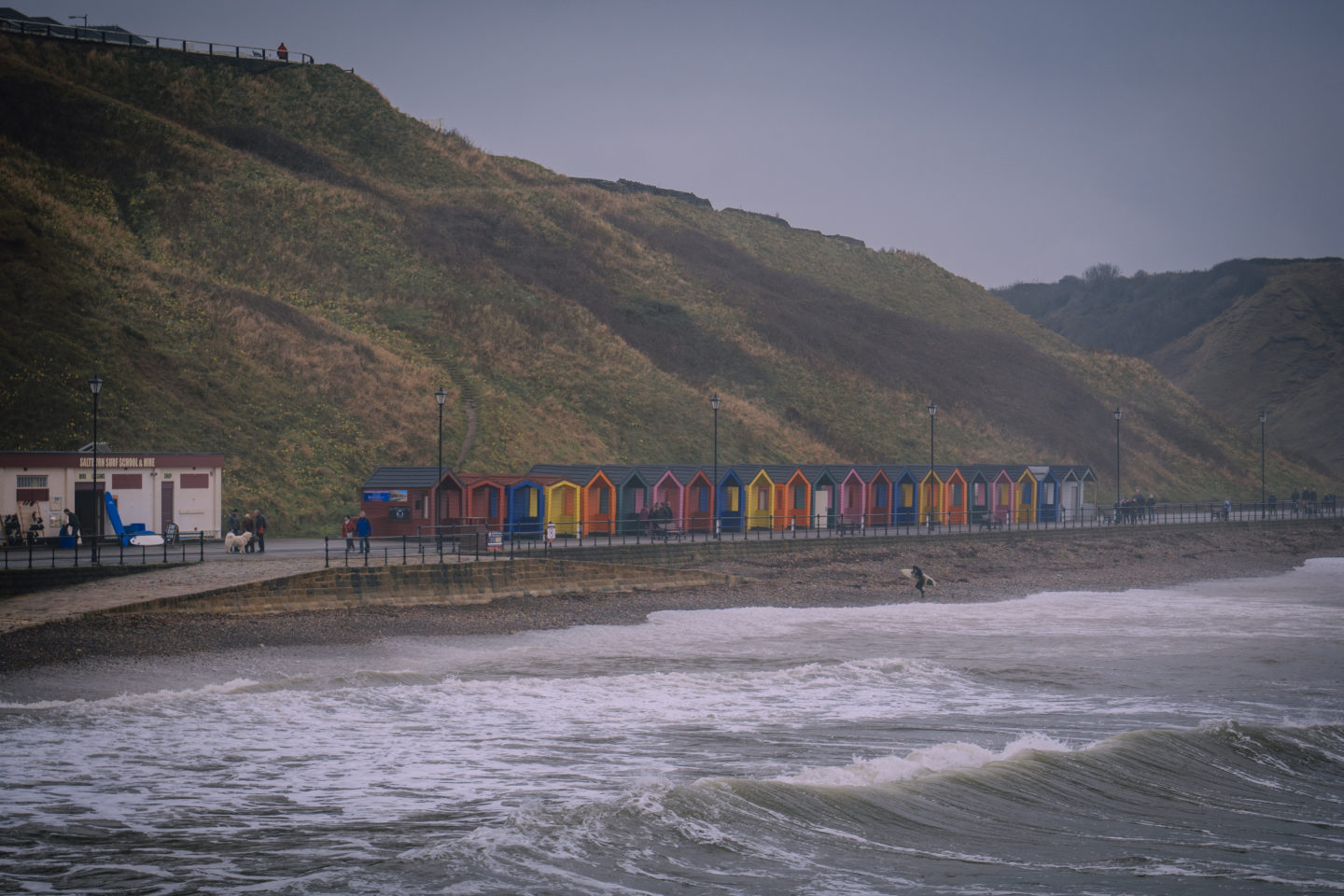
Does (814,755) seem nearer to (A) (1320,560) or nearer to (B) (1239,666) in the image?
(B) (1239,666)

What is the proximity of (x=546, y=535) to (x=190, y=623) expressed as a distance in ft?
44.5

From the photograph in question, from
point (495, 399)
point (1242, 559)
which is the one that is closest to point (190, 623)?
point (495, 399)

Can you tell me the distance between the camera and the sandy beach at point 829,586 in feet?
80.4

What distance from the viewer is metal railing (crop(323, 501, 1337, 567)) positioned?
3547 cm

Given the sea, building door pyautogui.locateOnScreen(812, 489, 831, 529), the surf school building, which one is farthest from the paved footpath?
building door pyautogui.locateOnScreen(812, 489, 831, 529)

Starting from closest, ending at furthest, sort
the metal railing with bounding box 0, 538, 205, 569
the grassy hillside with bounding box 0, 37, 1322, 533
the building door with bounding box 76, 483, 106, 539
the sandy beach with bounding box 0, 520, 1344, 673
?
1. the sandy beach with bounding box 0, 520, 1344, 673
2. the metal railing with bounding box 0, 538, 205, 569
3. the building door with bounding box 76, 483, 106, 539
4. the grassy hillside with bounding box 0, 37, 1322, 533

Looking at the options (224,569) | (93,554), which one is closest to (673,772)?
(224,569)

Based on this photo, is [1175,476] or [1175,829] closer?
Answer: [1175,829]

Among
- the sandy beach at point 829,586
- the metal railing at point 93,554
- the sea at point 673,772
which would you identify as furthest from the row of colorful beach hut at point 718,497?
the sea at point 673,772

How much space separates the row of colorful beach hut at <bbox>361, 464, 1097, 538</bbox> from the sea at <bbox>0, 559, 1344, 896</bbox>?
13703 mm

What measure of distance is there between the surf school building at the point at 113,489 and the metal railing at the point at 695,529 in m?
4.53

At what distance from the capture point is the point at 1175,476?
314 ft

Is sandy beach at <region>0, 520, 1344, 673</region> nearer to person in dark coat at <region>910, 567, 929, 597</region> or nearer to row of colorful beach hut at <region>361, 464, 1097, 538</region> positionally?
person in dark coat at <region>910, 567, 929, 597</region>

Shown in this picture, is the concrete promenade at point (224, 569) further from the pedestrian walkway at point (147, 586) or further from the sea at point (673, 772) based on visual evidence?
the sea at point (673, 772)
